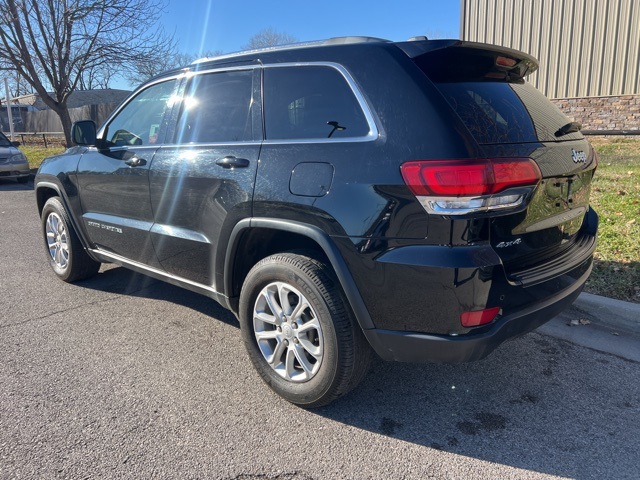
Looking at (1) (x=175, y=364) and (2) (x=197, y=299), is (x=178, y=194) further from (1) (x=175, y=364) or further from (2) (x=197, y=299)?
(2) (x=197, y=299)

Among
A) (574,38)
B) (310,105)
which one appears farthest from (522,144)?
(574,38)

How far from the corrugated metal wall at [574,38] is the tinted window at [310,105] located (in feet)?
50.1

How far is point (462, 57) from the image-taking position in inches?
103

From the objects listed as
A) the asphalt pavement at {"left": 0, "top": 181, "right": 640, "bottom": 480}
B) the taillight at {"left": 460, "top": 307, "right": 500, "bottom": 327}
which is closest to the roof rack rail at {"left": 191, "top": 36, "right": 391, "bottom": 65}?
the taillight at {"left": 460, "top": 307, "right": 500, "bottom": 327}

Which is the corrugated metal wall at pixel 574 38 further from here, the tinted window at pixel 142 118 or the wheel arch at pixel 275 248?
the wheel arch at pixel 275 248

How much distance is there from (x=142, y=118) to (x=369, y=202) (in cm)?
245

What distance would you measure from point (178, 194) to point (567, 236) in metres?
2.44

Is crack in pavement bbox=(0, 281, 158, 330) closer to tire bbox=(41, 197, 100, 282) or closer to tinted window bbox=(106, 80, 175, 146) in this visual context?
tire bbox=(41, 197, 100, 282)

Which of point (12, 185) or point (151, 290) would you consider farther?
point (12, 185)

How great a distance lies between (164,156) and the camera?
361cm

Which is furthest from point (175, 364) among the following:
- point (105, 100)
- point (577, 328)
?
point (105, 100)

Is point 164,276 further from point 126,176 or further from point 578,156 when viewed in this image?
point 578,156

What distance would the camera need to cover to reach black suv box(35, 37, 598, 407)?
2.29 m

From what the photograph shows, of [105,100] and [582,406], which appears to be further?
[105,100]
